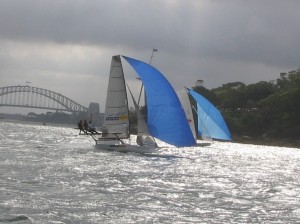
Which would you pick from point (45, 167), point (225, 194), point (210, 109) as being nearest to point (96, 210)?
point (225, 194)

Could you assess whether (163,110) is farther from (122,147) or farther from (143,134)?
(122,147)

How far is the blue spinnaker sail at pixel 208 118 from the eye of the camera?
56.7 meters

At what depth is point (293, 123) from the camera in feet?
318

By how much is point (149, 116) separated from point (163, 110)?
1082mm

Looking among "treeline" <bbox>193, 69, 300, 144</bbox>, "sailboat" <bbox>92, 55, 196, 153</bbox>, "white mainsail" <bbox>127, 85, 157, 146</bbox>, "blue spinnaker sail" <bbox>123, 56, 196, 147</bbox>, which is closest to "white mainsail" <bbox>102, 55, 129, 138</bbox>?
"sailboat" <bbox>92, 55, 196, 153</bbox>

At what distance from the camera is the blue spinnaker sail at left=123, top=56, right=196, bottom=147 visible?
109 feet

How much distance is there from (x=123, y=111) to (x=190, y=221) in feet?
77.2

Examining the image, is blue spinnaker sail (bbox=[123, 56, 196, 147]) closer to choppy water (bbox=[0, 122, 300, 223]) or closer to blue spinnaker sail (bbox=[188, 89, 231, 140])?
choppy water (bbox=[0, 122, 300, 223])

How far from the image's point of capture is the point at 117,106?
1404 inches

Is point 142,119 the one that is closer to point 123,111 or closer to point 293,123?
point 123,111

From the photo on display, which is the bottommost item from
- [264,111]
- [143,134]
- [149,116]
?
[143,134]

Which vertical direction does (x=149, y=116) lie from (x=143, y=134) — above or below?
above

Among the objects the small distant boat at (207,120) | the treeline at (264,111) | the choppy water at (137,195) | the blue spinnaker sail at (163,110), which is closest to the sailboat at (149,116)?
the blue spinnaker sail at (163,110)

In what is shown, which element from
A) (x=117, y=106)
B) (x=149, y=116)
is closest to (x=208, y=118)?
(x=117, y=106)
